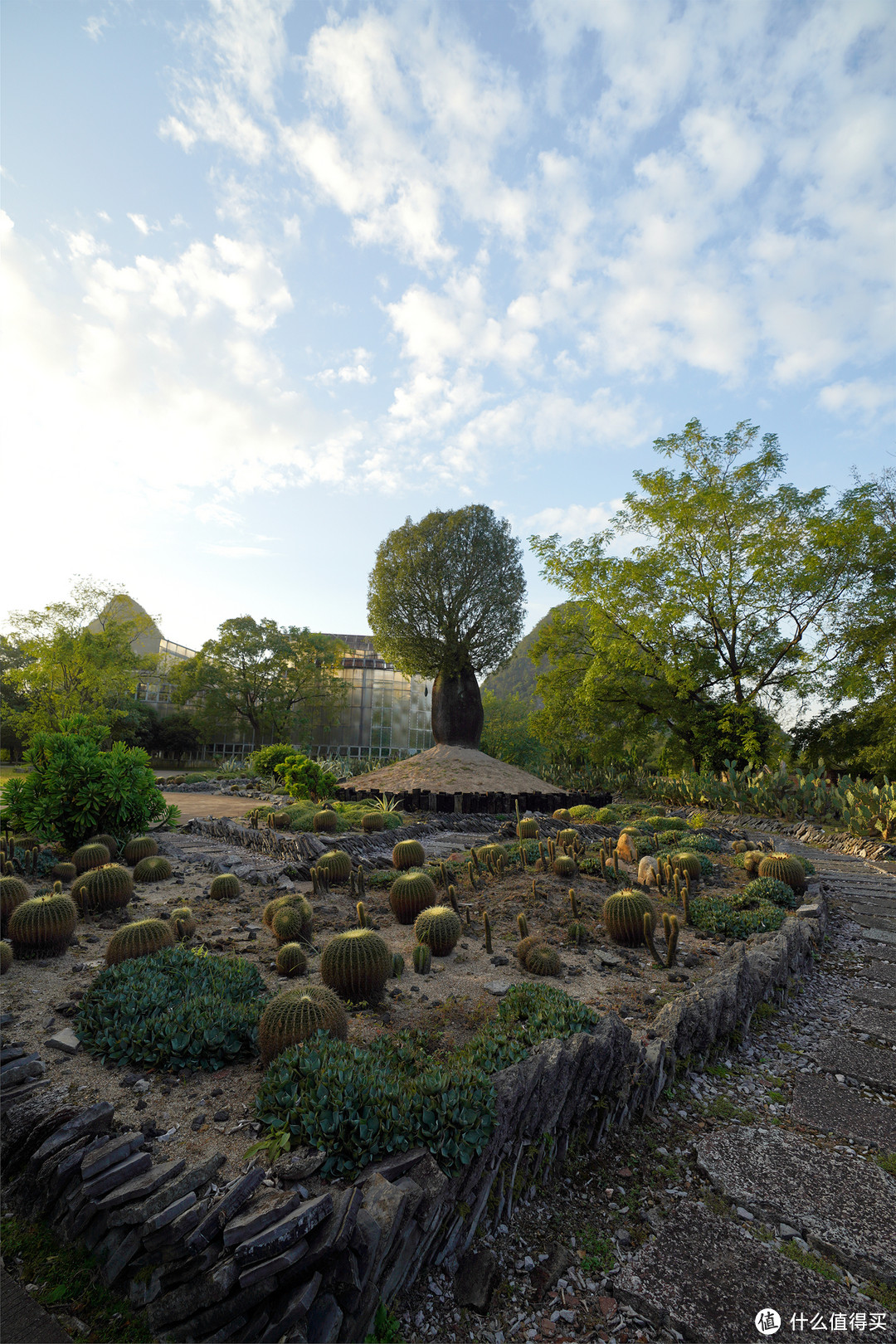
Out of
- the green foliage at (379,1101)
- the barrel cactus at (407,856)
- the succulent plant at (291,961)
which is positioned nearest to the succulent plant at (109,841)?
the barrel cactus at (407,856)

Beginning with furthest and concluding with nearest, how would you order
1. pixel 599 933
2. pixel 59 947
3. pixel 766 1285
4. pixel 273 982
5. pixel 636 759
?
pixel 636 759
pixel 599 933
pixel 59 947
pixel 273 982
pixel 766 1285

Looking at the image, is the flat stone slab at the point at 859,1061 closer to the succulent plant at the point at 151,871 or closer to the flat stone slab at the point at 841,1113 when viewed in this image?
the flat stone slab at the point at 841,1113

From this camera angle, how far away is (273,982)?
197 inches

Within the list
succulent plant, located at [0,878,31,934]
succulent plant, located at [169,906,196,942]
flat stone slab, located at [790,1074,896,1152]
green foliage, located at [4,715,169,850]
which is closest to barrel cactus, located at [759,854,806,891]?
flat stone slab, located at [790,1074,896,1152]

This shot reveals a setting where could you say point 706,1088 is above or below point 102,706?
below

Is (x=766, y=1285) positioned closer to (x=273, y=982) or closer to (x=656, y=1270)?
(x=656, y=1270)

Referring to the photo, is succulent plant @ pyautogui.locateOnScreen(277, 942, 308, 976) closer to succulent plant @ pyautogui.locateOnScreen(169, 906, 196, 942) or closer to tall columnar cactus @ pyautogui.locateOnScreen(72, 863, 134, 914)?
succulent plant @ pyautogui.locateOnScreen(169, 906, 196, 942)

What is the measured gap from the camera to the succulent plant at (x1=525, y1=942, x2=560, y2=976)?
5.26 meters

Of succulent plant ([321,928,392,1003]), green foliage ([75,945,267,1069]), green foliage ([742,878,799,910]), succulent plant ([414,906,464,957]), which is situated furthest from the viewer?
green foliage ([742,878,799,910])

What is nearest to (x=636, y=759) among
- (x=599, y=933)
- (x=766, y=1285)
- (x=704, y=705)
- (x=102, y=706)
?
(x=704, y=705)

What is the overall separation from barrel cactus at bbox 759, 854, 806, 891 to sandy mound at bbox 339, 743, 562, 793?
36.5 ft

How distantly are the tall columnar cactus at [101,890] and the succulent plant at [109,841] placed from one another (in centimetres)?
188

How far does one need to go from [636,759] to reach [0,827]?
19.4 meters

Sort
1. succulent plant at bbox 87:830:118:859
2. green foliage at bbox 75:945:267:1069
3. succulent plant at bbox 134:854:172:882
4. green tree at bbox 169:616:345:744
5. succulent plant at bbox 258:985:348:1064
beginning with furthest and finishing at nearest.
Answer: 1. green tree at bbox 169:616:345:744
2. succulent plant at bbox 87:830:118:859
3. succulent plant at bbox 134:854:172:882
4. green foliage at bbox 75:945:267:1069
5. succulent plant at bbox 258:985:348:1064
